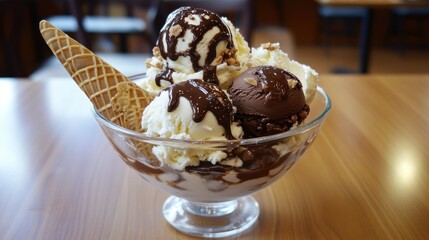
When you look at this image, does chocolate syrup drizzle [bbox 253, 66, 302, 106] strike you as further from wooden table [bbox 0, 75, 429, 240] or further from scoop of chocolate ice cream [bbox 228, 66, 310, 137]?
wooden table [bbox 0, 75, 429, 240]

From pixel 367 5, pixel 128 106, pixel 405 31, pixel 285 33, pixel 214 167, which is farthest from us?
pixel 405 31

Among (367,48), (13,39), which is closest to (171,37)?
(13,39)

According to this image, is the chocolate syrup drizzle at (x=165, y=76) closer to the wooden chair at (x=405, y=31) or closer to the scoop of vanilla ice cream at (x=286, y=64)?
the scoop of vanilla ice cream at (x=286, y=64)

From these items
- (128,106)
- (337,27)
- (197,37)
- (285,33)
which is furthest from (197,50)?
(337,27)

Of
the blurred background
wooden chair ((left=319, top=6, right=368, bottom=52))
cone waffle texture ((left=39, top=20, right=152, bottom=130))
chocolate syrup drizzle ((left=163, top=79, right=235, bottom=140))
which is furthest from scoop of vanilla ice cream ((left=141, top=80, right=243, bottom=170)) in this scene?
wooden chair ((left=319, top=6, right=368, bottom=52))

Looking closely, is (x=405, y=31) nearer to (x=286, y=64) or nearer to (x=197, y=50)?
(x=286, y=64)

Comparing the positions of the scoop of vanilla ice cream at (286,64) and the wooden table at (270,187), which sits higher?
the scoop of vanilla ice cream at (286,64)

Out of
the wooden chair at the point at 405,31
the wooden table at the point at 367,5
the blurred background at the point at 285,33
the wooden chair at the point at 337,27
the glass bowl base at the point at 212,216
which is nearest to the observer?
the glass bowl base at the point at 212,216

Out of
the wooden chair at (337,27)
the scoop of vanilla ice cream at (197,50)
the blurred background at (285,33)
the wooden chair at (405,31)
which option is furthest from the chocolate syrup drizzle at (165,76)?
the wooden chair at (405,31)
